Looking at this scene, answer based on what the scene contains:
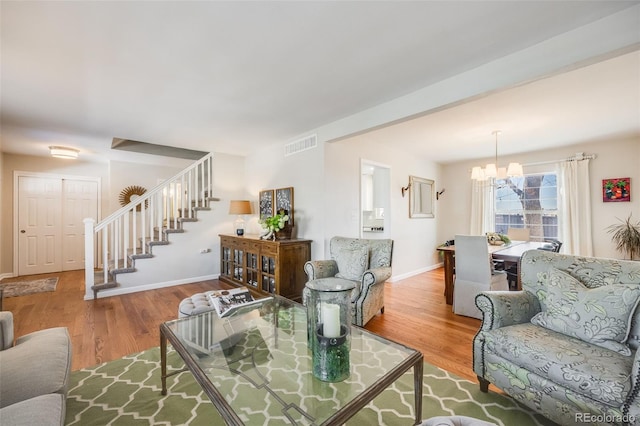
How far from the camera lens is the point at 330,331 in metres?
1.31

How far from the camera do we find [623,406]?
118 centimetres

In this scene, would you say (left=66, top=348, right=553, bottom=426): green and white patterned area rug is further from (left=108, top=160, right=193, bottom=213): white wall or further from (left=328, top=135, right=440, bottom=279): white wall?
(left=108, top=160, right=193, bottom=213): white wall

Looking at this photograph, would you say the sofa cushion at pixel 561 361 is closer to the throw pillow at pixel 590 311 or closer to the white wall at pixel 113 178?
the throw pillow at pixel 590 311

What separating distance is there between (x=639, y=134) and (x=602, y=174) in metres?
0.69

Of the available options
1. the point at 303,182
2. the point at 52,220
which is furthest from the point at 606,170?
the point at 52,220

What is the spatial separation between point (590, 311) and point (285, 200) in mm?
3614

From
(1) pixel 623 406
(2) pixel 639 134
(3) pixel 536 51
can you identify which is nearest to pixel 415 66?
(3) pixel 536 51

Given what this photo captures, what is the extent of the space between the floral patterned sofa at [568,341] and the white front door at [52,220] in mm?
7506

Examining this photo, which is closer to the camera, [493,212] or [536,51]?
[536,51]

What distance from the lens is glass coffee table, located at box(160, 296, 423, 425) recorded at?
111 centimetres

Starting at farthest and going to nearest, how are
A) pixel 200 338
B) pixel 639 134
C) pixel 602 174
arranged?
pixel 602 174
pixel 639 134
pixel 200 338

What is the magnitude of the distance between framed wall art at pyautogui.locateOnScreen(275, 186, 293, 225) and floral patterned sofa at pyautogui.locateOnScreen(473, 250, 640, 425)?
295 centimetres

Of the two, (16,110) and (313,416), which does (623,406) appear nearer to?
(313,416)

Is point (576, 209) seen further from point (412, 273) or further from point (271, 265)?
point (271, 265)
